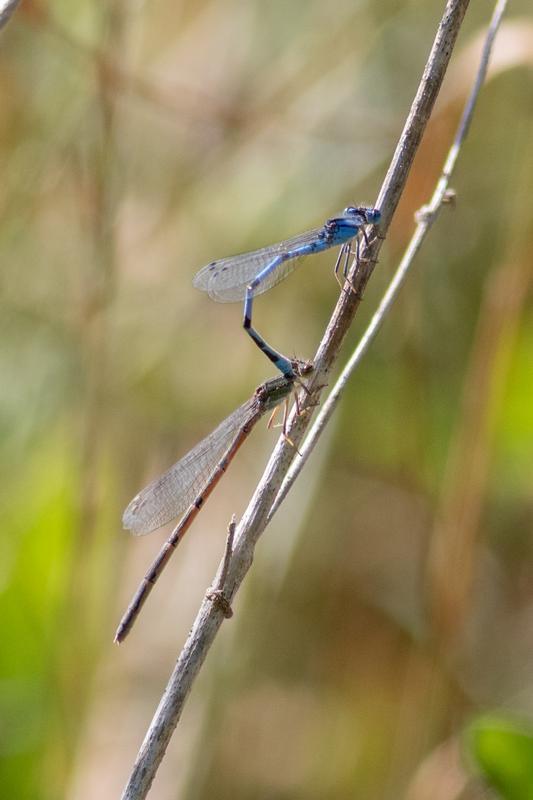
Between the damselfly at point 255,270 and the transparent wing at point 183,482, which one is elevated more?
the damselfly at point 255,270

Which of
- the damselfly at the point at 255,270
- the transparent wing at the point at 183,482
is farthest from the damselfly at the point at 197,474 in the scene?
the damselfly at the point at 255,270

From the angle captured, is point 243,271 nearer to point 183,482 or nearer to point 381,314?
point 183,482

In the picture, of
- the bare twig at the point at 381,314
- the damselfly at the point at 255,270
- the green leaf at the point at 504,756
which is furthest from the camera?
the damselfly at the point at 255,270

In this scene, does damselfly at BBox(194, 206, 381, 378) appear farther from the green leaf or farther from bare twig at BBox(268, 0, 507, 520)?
the green leaf

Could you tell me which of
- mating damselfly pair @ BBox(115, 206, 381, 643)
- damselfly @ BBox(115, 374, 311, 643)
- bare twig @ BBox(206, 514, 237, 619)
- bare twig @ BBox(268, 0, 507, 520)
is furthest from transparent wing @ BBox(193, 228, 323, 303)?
bare twig @ BBox(206, 514, 237, 619)

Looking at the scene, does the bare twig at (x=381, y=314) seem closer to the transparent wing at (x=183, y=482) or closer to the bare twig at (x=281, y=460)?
the bare twig at (x=281, y=460)

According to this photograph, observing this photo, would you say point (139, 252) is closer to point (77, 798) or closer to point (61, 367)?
point (61, 367)

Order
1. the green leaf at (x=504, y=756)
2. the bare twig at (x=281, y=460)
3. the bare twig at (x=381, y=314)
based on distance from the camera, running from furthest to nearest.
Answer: the green leaf at (x=504, y=756) → the bare twig at (x=381, y=314) → the bare twig at (x=281, y=460)

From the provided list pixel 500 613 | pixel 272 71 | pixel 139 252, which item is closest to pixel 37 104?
pixel 139 252
